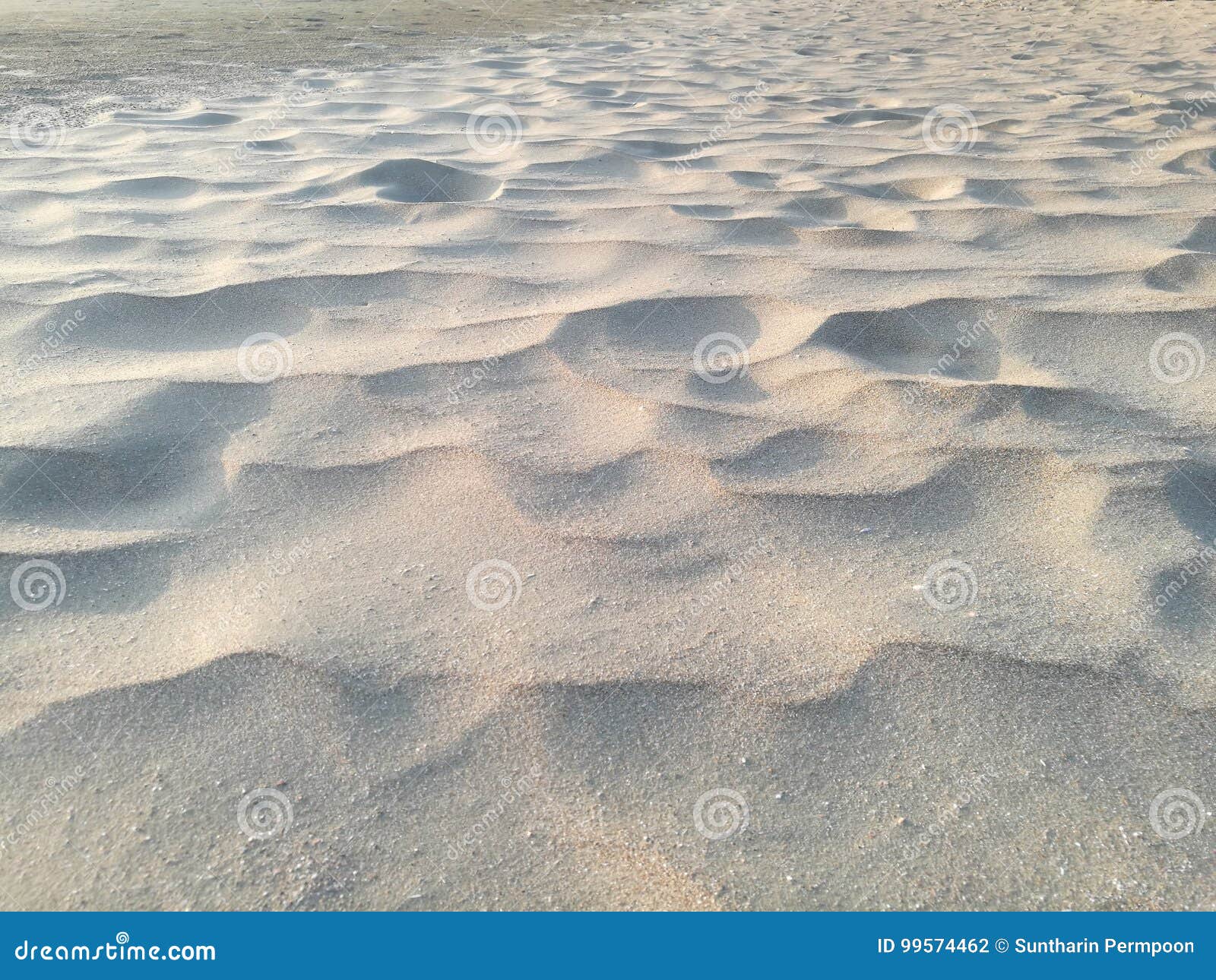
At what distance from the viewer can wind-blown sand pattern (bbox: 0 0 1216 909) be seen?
104 cm

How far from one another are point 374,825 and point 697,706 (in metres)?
0.40

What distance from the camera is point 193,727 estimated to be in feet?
3.76

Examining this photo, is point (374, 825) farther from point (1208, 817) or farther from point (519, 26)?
point (519, 26)

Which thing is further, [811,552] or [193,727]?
[811,552]

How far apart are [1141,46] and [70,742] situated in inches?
259

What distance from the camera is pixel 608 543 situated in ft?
4.81

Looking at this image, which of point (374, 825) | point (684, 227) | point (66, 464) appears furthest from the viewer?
point (684, 227)

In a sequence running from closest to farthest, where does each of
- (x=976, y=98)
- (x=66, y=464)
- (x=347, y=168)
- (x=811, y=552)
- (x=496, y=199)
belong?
1. (x=811, y=552)
2. (x=66, y=464)
3. (x=496, y=199)
4. (x=347, y=168)
5. (x=976, y=98)

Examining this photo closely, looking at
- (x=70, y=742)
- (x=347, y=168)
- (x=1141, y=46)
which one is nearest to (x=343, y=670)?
(x=70, y=742)

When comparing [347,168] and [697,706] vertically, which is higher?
[347,168]

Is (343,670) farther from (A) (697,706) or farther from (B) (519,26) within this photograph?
(B) (519,26)

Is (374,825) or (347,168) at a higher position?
(347,168)

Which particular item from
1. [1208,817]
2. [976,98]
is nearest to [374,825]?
[1208,817]

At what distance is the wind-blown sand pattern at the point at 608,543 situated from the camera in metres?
1.04
